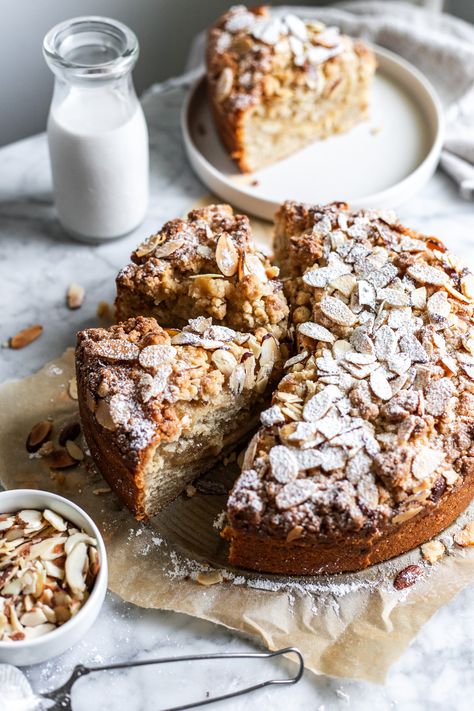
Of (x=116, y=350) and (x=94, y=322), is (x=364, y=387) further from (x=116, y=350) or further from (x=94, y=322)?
(x=94, y=322)

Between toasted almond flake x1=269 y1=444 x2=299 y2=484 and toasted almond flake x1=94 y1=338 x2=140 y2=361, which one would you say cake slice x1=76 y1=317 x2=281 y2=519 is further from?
toasted almond flake x1=269 y1=444 x2=299 y2=484

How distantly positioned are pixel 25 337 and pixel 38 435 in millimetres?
496

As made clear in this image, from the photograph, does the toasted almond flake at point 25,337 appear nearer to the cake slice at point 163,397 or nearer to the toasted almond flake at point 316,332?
the cake slice at point 163,397

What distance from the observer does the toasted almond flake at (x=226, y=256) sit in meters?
2.95

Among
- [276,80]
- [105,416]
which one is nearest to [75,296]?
[105,416]

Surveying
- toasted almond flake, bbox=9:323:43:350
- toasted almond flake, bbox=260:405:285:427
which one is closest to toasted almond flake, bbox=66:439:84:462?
toasted almond flake, bbox=9:323:43:350

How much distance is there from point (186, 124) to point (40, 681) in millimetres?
2621

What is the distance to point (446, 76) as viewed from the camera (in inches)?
170

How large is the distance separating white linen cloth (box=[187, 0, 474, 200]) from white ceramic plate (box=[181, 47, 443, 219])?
5.2 inches

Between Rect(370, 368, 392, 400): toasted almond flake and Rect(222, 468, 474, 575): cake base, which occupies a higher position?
Rect(370, 368, 392, 400): toasted almond flake

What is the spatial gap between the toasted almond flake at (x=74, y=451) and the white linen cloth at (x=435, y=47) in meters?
2.20

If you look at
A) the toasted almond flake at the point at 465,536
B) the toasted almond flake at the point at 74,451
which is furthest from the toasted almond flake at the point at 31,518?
the toasted almond flake at the point at 465,536

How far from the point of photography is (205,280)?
2936 mm

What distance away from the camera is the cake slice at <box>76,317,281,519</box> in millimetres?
2605
